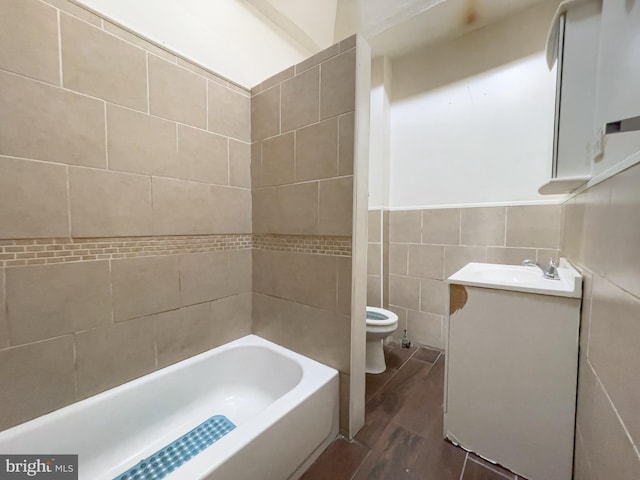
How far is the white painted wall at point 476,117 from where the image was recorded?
184cm

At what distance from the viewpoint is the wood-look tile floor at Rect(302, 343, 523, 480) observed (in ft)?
3.78

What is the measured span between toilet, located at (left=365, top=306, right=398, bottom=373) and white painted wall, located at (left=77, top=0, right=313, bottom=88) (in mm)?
1859

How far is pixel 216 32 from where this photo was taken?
1.54 meters

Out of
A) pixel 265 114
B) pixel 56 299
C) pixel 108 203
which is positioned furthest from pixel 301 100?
pixel 56 299

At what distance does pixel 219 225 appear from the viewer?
1579 millimetres

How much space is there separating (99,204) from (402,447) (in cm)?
183

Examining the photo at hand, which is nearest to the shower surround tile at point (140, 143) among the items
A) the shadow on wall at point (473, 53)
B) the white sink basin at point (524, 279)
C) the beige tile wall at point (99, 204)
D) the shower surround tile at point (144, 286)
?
the beige tile wall at point (99, 204)

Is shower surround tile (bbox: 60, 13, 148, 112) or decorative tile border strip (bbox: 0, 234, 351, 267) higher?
shower surround tile (bbox: 60, 13, 148, 112)

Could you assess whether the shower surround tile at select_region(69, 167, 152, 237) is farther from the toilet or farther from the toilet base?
the toilet base

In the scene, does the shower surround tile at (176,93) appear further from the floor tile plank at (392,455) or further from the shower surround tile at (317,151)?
the floor tile plank at (392,455)

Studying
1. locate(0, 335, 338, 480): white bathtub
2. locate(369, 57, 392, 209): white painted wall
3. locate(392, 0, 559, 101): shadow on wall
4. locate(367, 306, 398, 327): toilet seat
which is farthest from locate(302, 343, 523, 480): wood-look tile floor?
locate(392, 0, 559, 101): shadow on wall

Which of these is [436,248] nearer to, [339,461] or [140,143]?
[339,461]

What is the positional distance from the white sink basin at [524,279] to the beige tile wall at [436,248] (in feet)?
1.02

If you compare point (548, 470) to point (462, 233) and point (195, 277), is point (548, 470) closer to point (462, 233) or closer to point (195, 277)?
point (462, 233)
